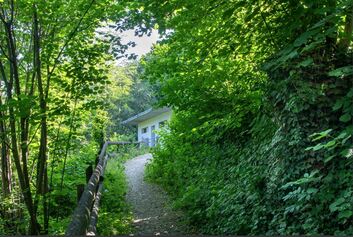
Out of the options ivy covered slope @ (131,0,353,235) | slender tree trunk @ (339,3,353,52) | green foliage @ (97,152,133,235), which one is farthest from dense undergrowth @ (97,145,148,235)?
slender tree trunk @ (339,3,353,52)

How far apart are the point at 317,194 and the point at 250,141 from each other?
225cm

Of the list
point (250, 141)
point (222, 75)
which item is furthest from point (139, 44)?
point (250, 141)

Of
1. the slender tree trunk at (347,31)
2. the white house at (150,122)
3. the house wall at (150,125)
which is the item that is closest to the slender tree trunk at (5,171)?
the white house at (150,122)

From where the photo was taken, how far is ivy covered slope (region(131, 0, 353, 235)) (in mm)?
2643

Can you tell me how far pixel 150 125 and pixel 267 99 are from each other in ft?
12.7

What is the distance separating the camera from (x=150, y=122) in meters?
6.95

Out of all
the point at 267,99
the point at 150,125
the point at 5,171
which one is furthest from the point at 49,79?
the point at 150,125

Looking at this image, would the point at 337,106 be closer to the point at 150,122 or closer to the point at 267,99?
the point at 267,99

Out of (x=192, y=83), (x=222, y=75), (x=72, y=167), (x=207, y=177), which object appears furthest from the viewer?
(x=72, y=167)

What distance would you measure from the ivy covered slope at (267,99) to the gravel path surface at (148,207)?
322 millimetres

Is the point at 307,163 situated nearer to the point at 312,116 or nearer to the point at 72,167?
the point at 312,116

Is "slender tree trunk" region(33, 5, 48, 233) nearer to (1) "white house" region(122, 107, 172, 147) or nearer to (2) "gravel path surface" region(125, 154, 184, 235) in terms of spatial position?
(2) "gravel path surface" region(125, 154, 184, 235)

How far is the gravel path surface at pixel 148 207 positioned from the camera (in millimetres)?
5084

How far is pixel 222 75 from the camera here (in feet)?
14.0
